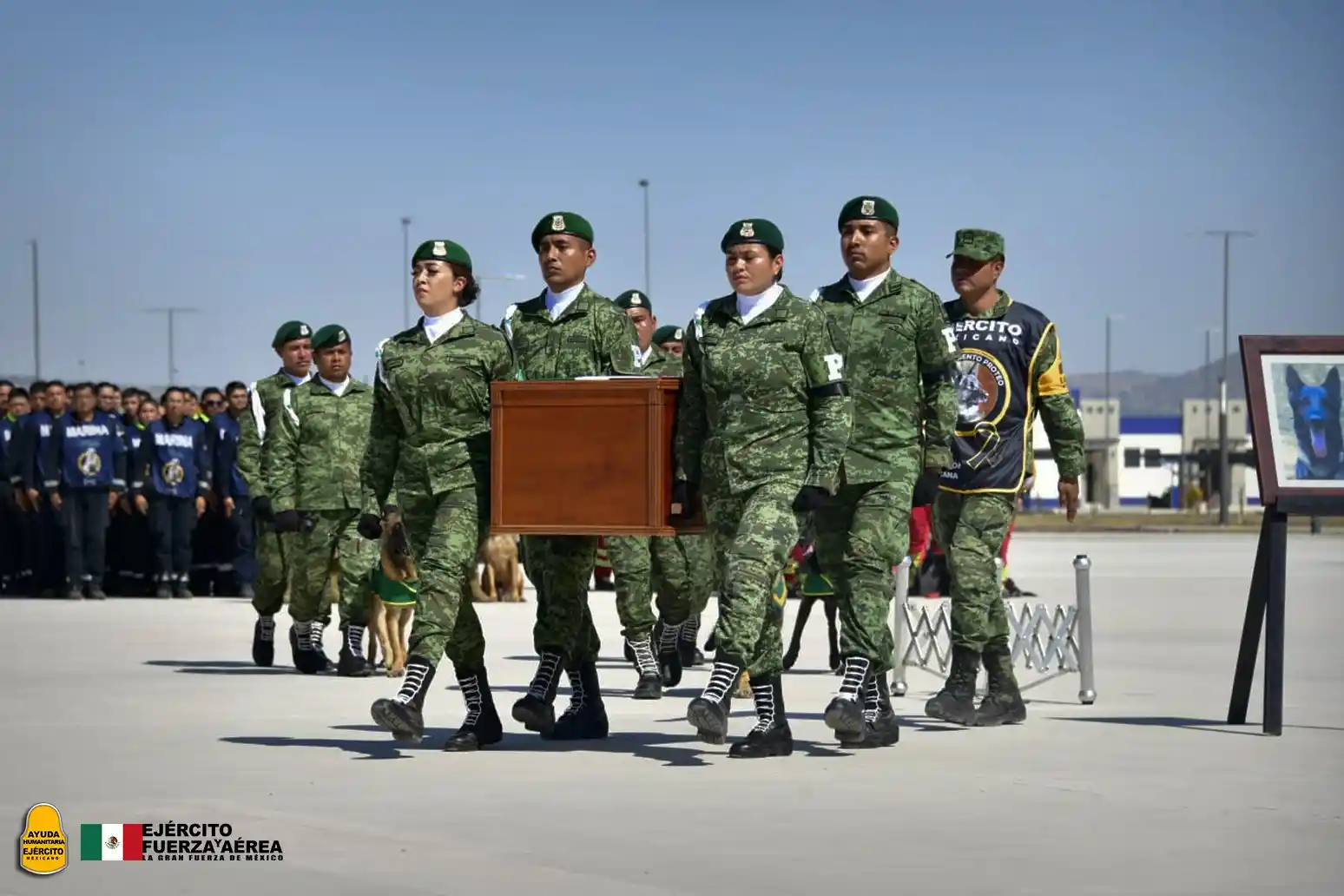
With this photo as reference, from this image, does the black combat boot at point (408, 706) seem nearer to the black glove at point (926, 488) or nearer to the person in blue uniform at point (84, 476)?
the black glove at point (926, 488)

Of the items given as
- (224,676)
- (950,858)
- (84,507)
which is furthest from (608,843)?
(84,507)

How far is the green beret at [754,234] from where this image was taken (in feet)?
37.1

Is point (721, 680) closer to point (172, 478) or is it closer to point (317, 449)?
point (317, 449)

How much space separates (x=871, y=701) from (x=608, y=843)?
3536 millimetres

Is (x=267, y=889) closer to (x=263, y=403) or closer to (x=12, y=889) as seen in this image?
(x=12, y=889)

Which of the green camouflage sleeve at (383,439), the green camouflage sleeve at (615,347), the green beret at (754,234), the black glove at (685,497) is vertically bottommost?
the black glove at (685,497)

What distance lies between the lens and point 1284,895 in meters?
7.53

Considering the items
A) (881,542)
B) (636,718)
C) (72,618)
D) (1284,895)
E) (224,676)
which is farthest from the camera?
(72,618)

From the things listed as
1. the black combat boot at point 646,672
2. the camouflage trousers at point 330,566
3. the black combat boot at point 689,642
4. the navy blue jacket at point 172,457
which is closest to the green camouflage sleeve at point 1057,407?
the black combat boot at point 646,672

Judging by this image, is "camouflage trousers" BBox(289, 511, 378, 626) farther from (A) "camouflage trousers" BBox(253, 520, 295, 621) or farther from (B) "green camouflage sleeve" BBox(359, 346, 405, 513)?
(B) "green camouflage sleeve" BBox(359, 346, 405, 513)

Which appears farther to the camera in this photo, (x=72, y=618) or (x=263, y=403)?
(x=72, y=618)

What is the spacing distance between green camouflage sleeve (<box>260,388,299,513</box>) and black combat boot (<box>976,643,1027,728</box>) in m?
5.90

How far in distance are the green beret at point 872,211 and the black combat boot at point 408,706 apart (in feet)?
10.0

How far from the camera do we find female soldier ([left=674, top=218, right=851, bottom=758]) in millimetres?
10945
